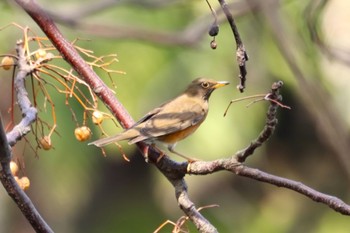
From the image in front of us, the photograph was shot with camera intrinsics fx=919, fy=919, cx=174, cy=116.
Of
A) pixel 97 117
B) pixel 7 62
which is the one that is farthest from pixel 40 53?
pixel 97 117

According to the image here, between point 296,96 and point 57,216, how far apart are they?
2.98m

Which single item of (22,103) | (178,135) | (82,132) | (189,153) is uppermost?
(22,103)

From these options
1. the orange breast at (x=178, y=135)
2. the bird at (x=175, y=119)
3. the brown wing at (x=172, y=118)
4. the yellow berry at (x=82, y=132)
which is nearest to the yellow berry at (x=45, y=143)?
the yellow berry at (x=82, y=132)

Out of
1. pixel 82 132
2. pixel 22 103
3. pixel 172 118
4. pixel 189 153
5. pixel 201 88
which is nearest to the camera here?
pixel 22 103

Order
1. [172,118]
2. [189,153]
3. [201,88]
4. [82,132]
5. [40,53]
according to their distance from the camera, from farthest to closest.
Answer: [189,153] → [201,88] → [172,118] → [82,132] → [40,53]

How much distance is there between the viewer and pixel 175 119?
3.90m

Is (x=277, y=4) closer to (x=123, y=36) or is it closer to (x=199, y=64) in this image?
(x=123, y=36)

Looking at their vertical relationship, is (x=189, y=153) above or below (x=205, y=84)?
below

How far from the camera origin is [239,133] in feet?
24.7

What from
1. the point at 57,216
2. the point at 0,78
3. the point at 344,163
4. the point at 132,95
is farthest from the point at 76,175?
the point at 344,163

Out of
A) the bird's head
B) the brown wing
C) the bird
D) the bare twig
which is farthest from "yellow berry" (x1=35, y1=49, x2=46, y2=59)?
the bird's head

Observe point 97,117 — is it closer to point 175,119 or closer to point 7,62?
point 7,62

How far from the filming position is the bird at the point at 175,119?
3309 millimetres

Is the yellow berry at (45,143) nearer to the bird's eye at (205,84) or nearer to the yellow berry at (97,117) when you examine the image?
the yellow berry at (97,117)
